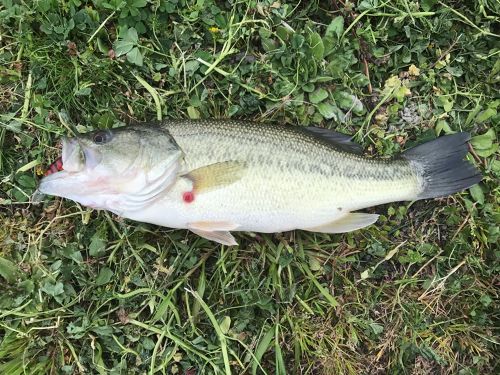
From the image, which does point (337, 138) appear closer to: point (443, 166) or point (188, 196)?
point (443, 166)

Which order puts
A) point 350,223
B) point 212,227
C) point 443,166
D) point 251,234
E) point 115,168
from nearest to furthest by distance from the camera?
point 115,168
point 212,227
point 350,223
point 443,166
point 251,234

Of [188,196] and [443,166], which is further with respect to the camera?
[443,166]

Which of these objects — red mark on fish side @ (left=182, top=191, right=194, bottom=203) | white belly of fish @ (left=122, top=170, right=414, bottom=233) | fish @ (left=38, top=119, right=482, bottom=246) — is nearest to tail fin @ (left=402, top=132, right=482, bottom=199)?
fish @ (left=38, top=119, right=482, bottom=246)

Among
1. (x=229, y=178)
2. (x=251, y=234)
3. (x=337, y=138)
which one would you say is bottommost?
(x=251, y=234)

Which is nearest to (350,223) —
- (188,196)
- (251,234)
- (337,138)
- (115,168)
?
(337,138)

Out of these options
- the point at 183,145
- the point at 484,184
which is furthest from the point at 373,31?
the point at 183,145

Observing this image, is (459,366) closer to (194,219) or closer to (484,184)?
(484,184)
